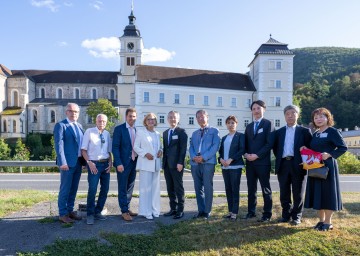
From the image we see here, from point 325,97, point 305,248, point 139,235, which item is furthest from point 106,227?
point 325,97

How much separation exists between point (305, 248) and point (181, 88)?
46017 mm

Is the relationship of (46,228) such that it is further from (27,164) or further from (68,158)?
(27,164)

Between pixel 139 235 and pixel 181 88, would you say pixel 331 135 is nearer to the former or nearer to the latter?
pixel 139 235

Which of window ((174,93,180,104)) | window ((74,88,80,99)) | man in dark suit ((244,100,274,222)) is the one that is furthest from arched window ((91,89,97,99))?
man in dark suit ((244,100,274,222))

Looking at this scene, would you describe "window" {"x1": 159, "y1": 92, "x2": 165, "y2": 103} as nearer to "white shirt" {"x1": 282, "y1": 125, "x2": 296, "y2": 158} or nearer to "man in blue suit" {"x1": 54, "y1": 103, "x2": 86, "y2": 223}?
"man in blue suit" {"x1": 54, "y1": 103, "x2": 86, "y2": 223}

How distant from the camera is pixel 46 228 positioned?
16.9ft

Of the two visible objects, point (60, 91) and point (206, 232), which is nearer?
point (206, 232)

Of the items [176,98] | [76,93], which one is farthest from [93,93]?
[176,98]

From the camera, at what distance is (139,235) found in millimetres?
4781

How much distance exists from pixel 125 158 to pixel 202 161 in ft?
4.94

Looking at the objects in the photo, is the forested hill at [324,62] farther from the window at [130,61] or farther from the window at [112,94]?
the window at [112,94]

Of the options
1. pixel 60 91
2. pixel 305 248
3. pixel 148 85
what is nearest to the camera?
pixel 305 248

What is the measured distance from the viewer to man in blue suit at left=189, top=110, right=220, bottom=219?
5.90 metres

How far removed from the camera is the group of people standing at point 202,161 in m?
5.01
